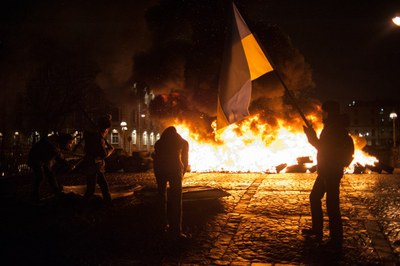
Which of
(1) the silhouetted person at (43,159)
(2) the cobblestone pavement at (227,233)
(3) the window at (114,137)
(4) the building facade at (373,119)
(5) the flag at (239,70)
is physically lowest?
(2) the cobblestone pavement at (227,233)

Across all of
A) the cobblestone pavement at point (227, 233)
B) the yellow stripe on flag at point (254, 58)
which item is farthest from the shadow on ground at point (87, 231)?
the yellow stripe on flag at point (254, 58)

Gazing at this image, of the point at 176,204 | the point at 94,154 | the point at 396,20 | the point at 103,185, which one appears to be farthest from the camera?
the point at 396,20

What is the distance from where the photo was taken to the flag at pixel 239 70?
637cm

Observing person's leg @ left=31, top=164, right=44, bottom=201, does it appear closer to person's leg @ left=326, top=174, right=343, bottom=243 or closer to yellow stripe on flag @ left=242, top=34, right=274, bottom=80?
yellow stripe on flag @ left=242, top=34, right=274, bottom=80

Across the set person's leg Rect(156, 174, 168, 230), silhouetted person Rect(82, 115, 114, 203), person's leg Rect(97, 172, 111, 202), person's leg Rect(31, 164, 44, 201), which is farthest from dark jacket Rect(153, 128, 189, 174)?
person's leg Rect(31, 164, 44, 201)

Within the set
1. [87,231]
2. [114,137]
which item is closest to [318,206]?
[87,231]

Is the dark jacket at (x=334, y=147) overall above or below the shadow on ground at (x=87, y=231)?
above

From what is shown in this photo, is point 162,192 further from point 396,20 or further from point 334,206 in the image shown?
point 396,20

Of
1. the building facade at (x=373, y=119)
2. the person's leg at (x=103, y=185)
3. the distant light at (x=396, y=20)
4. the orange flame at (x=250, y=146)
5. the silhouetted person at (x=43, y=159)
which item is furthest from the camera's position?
the building facade at (x=373, y=119)

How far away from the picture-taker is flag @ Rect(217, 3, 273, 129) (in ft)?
20.9

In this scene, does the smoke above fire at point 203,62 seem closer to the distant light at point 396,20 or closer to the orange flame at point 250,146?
the orange flame at point 250,146

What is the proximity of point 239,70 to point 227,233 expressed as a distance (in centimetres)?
273

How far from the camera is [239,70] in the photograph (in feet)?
21.1

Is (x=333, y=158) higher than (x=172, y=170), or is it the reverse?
(x=333, y=158)
